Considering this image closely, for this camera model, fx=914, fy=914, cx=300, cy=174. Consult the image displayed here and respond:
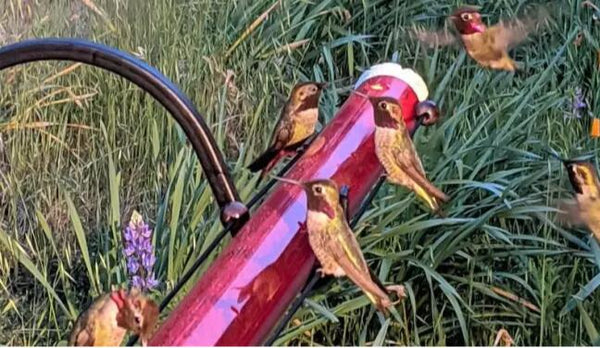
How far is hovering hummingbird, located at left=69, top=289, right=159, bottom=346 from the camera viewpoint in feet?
3.99

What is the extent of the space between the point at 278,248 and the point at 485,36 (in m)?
0.49

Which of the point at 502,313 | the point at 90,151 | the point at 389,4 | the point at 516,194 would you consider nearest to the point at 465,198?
the point at 516,194

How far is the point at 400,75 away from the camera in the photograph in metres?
1.38

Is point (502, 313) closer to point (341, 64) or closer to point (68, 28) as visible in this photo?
point (341, 64)

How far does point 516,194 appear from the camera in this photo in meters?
1.39

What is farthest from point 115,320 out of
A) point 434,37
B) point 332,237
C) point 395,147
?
point 434,37

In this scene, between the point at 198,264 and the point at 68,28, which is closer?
the point at 198,264

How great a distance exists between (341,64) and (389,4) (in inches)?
5.0

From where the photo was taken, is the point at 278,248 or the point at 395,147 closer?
the point at 278,248

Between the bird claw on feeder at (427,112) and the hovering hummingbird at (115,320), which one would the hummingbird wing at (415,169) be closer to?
the bird claw on feeder at (427,112)

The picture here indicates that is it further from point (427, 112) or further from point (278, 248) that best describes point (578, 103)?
point (278, 248)

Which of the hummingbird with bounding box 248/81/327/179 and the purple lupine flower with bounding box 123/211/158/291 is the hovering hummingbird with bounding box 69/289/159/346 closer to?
the purple lupine flower with bounding box 123/211/158/291

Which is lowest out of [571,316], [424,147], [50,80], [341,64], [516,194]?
[571,316]

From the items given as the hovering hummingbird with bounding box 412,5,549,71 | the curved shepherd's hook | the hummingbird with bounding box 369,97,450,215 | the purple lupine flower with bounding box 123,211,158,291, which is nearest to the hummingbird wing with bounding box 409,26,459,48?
the hovering hummingbird with bounding box 412,5,549,71
